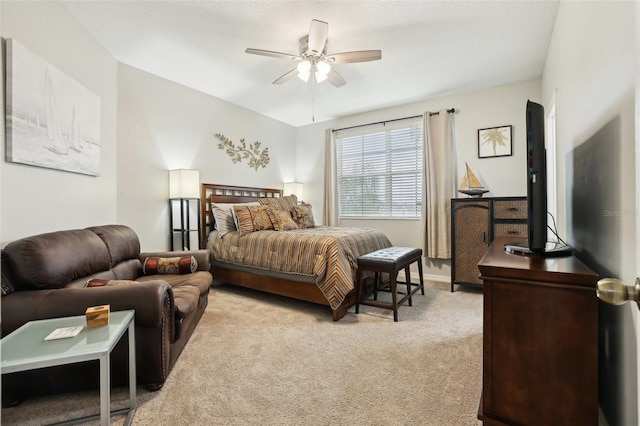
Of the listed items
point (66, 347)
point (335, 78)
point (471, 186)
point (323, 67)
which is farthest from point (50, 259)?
point (471, 186)

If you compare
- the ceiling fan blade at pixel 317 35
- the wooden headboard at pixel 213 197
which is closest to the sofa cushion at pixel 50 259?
the wooden headboard at pixel 213 197

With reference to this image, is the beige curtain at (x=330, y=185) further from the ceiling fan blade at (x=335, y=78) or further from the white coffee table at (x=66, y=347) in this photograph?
the white coffee table at (x=66, y=347)

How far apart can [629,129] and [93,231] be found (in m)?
3.08

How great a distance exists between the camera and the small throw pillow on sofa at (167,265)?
8.72 ft

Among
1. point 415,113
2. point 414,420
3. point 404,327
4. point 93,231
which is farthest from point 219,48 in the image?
point 414,420

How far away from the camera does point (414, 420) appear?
4.84 feet

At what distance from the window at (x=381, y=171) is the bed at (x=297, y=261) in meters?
1.24

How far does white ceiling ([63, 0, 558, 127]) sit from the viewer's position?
7.72 feet

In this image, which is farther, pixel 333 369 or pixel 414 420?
pixel 333 369

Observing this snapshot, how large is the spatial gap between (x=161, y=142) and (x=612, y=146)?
4.05 metres

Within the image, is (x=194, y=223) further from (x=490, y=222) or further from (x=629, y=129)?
(x=629, y=129)

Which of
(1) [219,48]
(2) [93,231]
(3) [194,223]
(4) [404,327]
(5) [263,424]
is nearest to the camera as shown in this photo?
(5) [263,424]

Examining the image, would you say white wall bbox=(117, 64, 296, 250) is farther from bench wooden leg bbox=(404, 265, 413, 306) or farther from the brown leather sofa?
bench wooden leg bbox=(404, 265, 413, 306)

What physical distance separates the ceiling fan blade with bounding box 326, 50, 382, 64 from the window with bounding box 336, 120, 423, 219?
2.15 m
